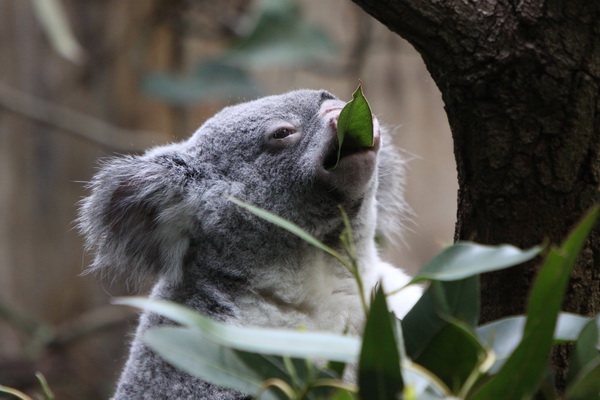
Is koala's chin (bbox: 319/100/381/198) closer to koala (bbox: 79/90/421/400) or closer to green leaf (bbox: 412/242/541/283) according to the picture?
koala (bbox: 79/90/421/400)

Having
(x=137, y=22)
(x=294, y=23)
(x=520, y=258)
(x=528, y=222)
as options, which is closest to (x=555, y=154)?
(x=528, y=222)

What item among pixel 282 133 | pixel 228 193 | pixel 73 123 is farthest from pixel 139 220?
pixel 73 123

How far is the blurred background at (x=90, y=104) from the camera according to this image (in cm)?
532

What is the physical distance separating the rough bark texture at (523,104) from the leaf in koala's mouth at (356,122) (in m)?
0.19

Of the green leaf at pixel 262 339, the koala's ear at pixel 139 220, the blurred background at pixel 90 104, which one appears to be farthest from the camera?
the blurred background at pixel 90 104

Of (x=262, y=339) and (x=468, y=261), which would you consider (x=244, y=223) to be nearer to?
(x=468, y=261)

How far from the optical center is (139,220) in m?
2.36

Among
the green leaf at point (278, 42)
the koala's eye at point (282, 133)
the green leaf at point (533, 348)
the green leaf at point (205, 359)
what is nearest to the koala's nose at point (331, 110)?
the koala's eye at point (282, 133)

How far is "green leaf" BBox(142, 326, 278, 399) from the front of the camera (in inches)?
41.9

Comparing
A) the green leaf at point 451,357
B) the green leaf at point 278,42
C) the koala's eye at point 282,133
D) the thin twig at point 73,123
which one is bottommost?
the thin twig at point 73,123

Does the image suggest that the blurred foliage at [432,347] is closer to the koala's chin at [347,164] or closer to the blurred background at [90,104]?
the koala's chin at [347,164]

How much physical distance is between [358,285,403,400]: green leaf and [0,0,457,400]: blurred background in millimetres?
4308

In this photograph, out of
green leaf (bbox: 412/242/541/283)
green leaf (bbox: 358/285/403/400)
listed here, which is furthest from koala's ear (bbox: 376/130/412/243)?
green leaf (bbox: 358/285/403/400)

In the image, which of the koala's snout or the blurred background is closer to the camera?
the koala's snout
